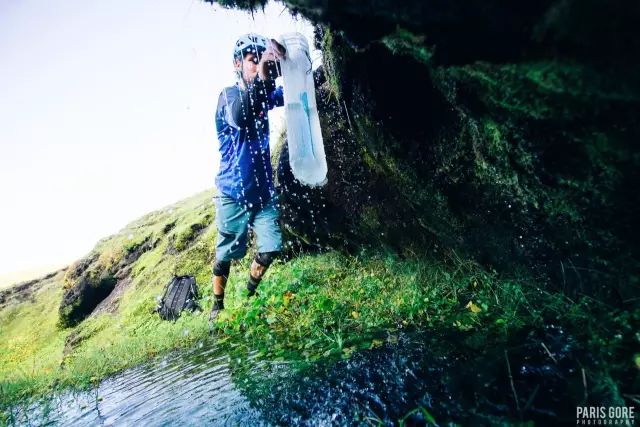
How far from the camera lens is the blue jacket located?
394cm

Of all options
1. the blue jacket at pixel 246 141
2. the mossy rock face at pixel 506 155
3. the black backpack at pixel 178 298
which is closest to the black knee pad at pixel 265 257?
the blue jacket at pixel 246 141

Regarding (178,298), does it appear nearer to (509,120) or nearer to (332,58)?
(332,58)

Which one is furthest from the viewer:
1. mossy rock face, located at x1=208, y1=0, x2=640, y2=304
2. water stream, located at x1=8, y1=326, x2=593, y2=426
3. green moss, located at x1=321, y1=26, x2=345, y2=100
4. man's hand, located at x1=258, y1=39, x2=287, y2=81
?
man's hand, located at x1=258, y1=39, x2=287, y2=81

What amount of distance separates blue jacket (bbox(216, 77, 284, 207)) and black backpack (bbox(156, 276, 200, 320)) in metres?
3.11

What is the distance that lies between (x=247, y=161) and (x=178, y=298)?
3.84 meters

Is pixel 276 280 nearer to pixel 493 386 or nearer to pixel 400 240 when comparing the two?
pixel 400 240

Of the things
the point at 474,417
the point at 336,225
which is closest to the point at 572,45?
the point at 474,417

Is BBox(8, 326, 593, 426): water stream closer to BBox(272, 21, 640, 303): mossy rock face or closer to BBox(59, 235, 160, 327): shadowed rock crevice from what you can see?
BBox(272, 21, 640, 303): mossy rock face

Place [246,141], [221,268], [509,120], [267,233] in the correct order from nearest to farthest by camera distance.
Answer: [509,120] → [246,141] → [267,233] → [221,268]

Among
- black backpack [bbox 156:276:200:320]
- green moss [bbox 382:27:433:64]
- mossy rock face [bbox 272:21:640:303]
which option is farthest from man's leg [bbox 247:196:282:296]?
green moss [bbox 382:27:433:64]

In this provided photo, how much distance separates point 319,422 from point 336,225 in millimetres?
3565

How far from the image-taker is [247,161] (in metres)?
4.34

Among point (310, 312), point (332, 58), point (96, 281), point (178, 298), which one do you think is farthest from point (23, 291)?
point (332, 58)

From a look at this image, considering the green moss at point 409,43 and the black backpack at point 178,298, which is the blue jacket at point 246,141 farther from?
the black backpack at point 178,298
